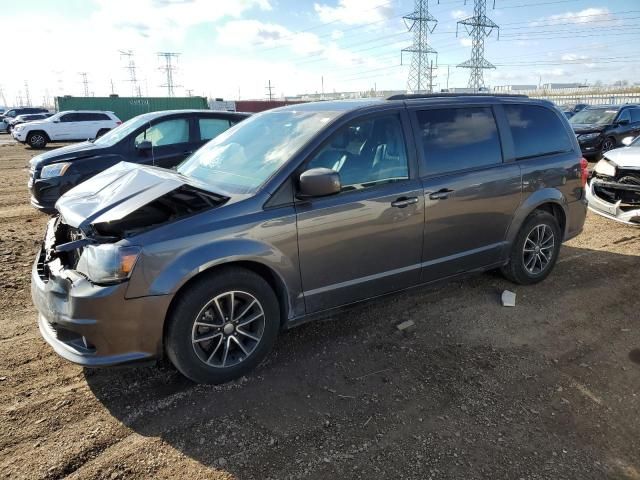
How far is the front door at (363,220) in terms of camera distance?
3385 mm

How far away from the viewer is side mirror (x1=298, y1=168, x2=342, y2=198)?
315 centimetres

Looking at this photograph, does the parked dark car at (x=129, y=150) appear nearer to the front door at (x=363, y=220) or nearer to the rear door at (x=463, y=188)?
the front door at (x=363, y=220)

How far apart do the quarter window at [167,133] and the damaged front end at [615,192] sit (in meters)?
6.73

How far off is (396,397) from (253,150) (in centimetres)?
213

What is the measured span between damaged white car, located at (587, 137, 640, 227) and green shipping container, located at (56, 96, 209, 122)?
31.2 meters

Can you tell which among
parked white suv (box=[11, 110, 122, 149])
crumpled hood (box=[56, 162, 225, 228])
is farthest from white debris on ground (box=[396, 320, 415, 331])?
parked white suv (box=[11, 110, 122, 149])

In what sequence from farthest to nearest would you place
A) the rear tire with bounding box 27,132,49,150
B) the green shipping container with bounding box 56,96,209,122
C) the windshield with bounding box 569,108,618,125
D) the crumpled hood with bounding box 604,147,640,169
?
the green shipping container with bounding box 56,96,209,122
the rear tire with bounding box 27,132,49,150
the windshield with bounding box 569,108,618,125
the crumpled hood with bounding box 604,147,640,169

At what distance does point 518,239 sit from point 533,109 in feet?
4.30

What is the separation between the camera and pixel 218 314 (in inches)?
123

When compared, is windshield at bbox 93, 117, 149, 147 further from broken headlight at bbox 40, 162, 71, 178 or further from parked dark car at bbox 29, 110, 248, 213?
broken headlight at bbox 40, 162, 71, 178

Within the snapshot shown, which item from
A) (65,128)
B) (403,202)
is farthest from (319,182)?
(65,128)

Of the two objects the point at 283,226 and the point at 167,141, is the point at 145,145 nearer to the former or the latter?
the point at 167,141

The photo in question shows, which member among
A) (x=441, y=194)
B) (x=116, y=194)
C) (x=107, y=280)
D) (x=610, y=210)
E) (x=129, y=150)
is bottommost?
(x=610, y=210)

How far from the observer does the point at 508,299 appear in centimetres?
454
